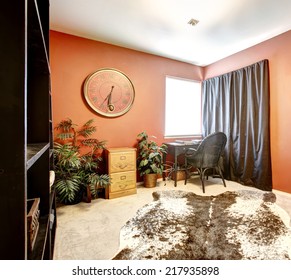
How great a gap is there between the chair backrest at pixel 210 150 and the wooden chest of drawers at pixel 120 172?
1.04m

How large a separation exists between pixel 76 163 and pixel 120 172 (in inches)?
27.9

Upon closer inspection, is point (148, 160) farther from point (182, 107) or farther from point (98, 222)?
point (182, 107)

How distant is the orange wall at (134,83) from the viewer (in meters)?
2.53

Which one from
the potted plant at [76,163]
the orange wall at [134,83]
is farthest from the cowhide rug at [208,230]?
the orange wall at [134,83]

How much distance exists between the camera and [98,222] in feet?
6.20

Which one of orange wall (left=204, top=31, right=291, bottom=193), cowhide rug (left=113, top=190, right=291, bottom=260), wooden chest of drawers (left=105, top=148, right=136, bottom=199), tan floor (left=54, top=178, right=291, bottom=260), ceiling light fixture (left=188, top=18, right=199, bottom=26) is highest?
ceiling light fixture (left=188, top=18, right=199, bottom=26)

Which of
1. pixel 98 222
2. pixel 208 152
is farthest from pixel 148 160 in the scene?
pixel 98 222

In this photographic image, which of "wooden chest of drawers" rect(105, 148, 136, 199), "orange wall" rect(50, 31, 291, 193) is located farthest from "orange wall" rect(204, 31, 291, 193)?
"wooden chest of drawers" rect(105, 148, 136, 199)

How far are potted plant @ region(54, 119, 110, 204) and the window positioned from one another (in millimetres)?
1530

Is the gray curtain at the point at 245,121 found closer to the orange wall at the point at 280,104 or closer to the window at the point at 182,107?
the orange wall at the point at 280,104

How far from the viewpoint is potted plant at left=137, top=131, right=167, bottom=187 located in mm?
2938

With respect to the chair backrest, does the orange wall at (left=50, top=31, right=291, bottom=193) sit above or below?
above

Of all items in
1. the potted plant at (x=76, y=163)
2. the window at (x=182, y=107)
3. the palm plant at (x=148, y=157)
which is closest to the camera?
the potted plant at (x=76, y=163)

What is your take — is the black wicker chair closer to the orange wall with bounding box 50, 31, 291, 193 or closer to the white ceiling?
the orange wall with bounding box 50, 31, 291, 193
